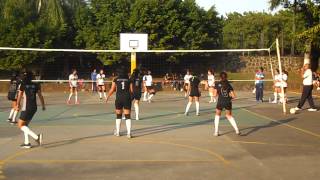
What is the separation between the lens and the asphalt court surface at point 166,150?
876 cm

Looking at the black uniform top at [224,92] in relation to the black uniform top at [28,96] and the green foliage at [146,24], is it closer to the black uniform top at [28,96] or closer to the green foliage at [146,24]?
the black uniform top at [28,96]

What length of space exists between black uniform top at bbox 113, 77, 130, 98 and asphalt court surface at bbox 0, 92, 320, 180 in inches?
42.3

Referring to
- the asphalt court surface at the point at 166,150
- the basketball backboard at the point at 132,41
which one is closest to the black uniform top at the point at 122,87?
the asphalt court surface at the point at 166,150

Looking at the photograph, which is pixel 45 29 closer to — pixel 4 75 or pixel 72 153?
pixel 4 75

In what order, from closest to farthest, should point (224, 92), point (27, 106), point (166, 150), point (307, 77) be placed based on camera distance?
point (166, 150)
point (27, 106)
point (224, 92)
point (307, 77)

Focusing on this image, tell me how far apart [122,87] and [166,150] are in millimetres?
2466

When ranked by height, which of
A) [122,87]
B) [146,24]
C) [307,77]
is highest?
[146,24]

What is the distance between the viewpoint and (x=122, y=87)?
12.6m

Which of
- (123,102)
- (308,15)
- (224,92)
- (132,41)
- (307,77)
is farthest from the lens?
(308,15)

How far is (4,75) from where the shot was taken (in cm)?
3669

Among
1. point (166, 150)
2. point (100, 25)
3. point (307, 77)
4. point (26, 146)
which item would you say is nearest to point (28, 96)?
point (26, 146)

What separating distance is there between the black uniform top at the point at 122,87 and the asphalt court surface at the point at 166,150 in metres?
1.07

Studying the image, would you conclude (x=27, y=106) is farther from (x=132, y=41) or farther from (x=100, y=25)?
(x=100, y=25)

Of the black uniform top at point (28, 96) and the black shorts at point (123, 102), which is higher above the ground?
the black uniform top at point (28, 96)
